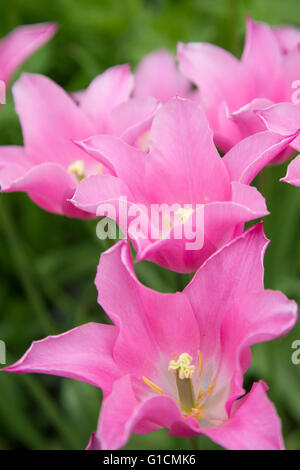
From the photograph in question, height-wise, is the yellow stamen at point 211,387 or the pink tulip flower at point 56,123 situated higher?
the pink tulip flower at point 56,123

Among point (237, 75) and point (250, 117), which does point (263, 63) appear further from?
point (250, 117)

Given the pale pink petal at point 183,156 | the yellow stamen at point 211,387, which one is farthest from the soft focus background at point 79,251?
the pale pink petal at point 183,156

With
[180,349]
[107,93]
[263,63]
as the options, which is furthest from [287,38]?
[180,349]

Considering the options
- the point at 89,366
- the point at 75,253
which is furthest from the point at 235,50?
the point at 89,366

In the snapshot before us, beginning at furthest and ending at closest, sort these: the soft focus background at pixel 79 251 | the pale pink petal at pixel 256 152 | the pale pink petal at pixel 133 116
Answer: the soft focus background at pixel 79 251 < the pale pink petal at pixel 133 116 < the pale pink petal at pixel 256 152

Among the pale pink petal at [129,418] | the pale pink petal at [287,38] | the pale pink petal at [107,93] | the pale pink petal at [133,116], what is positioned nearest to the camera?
the pale pink petal at [129,418]

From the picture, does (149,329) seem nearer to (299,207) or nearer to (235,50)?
(235,50)

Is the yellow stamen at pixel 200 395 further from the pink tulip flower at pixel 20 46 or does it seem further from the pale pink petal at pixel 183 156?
the pink tulip flower at pixel 20 46

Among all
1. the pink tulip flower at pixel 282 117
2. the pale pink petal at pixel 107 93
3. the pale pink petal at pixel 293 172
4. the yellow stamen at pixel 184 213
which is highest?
the pink tulip flower at pixel 282 117
